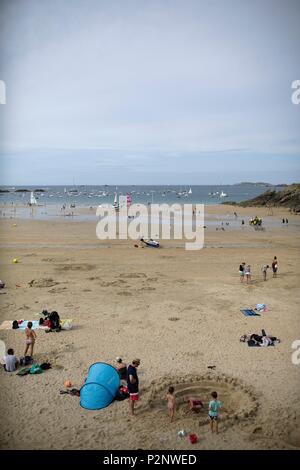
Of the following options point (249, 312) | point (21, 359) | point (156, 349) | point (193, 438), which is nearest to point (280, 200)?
point (249, 312)

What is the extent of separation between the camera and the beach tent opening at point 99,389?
8.44m

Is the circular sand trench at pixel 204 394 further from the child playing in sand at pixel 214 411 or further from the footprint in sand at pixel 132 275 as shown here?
the footprint in sand at pixel 132 275

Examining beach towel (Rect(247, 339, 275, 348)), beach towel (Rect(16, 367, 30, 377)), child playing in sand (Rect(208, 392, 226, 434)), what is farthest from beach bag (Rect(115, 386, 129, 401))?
beach towel (Rect(247, 339, 275, 348))

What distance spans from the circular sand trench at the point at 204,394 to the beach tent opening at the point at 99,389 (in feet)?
2.77

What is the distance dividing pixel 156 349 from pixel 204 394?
2.54 metres

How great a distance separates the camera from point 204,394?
8.90m

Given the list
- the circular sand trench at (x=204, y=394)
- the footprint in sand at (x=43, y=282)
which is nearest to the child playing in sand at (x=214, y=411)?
the circular sand trench at (x=204, y=394)

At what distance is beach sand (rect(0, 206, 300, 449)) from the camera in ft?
25.0

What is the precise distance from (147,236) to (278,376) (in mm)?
26375

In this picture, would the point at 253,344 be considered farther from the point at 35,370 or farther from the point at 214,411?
the point at 35,370

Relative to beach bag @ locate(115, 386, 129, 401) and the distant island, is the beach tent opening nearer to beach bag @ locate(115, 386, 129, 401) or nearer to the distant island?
beach bag @ locate(115, 386, 129, 401)

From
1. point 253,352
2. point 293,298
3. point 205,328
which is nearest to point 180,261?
point 293,298

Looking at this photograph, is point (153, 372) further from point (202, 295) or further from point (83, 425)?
point (202, 295)

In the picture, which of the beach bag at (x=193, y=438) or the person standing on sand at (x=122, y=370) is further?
the person standing on sand at (x=122, y=370)
